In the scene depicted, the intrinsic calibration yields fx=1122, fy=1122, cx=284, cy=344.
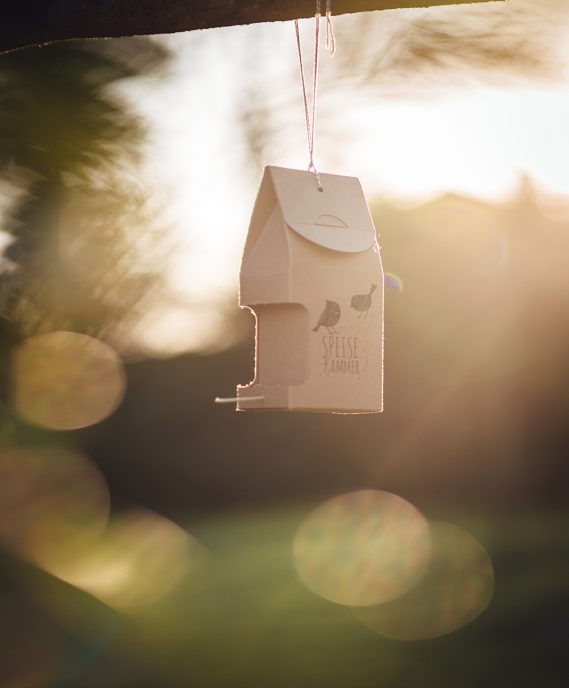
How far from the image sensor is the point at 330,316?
147 cm

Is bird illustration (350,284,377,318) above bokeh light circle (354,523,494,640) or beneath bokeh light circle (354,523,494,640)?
above

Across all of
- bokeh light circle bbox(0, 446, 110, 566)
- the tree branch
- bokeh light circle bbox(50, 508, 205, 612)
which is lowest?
bokeh light circle bbox(50, 508, 205, 612)

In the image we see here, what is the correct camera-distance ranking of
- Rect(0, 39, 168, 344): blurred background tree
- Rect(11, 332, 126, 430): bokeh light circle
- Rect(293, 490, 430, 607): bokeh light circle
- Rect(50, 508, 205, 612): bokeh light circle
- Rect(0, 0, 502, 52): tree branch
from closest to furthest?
Rect(0, 0, 502, 52): tree branch < Rect(0, 39, 168, 344): blurred background tree < Rect(11, 332, 126, 430): bokeh light circle < Rect(50, 508, 205, 612): bokeh light circle < Rect(293, 490, 430, 607): bokeh light circle

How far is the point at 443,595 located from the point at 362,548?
1.63 meters

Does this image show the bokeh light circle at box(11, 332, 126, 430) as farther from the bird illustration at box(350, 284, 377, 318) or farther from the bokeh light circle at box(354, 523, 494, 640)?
the bokeh light circle at box(354, 523, 494, 640)

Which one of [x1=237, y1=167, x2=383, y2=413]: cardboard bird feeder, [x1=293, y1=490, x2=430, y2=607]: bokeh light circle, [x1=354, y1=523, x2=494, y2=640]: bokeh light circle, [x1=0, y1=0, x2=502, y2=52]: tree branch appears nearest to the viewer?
[x1=0, y1=0, x2=502, y2=52]: tree branch

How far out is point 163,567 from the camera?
808 cm

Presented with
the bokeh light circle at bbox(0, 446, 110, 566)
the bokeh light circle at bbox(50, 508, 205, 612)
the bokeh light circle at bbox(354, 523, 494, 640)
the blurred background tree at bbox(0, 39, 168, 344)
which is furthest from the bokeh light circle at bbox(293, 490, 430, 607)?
the blurred background tree at bbox(0, 39, 168, 344)

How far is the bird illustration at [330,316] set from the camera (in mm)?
1464

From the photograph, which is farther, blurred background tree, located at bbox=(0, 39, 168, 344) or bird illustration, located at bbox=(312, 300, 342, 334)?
blurred background tree, located at bbox=(0, 39, 168, 344)

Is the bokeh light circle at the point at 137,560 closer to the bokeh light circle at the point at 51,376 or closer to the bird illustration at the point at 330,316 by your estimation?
the bokeh light circle at the point at 51,376

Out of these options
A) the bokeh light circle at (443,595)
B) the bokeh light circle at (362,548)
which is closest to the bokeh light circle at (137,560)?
the bokeh light circle at (362,548)

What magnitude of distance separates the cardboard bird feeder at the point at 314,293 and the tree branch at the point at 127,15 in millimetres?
267

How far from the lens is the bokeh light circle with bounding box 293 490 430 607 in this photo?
28.5 feet
